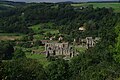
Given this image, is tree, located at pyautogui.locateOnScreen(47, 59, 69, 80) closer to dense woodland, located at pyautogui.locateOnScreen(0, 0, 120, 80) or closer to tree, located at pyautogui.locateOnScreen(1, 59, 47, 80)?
dense woodland, located at pyautogui.locateOnScreen(0, 0, 120, 80)

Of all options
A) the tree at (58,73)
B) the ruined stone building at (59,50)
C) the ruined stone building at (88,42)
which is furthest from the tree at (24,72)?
the ruined stone building at (88,42)

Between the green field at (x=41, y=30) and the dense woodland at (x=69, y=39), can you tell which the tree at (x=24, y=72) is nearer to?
the dense woodland at (x=69, y=39)

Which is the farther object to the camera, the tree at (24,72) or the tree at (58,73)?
the tree at (58,73)

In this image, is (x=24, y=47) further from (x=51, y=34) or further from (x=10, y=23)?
(x=10, y=23)

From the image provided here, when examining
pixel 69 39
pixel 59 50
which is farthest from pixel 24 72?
pixel 69 39

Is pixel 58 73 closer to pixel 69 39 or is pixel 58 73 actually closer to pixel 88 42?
pixel 88 42

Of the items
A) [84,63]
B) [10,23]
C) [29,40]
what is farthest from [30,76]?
[10,23]
